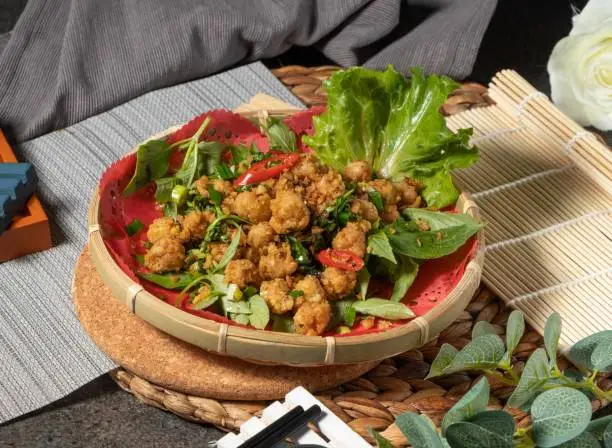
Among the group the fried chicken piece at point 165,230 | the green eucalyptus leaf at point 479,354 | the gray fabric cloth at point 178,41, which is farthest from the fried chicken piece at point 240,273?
the gray fabric cloth at point 178,41

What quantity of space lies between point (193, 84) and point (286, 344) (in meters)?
1.06

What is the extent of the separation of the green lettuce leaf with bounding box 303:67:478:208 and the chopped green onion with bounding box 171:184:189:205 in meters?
0.26

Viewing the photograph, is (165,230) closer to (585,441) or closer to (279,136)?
(279,136)

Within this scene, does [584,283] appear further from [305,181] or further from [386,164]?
[305,181]

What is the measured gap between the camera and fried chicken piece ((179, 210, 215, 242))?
64.3 inches

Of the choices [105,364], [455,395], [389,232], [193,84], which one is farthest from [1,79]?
[455,395]

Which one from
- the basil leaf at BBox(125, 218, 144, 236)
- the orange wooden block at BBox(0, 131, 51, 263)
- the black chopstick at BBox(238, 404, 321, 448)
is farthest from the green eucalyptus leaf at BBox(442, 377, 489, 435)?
the orange wooden block at BBox(0, 131, 51, 263)

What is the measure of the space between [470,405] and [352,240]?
42cm

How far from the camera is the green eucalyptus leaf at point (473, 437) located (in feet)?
3.91

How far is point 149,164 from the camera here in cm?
174

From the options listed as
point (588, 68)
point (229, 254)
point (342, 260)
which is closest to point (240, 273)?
point (229, 254)

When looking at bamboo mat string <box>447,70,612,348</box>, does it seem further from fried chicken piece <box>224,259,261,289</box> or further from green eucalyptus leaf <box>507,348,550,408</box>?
fried chicken piece <box>224,259,261,289</box>

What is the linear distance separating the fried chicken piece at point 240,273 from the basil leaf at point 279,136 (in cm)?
34

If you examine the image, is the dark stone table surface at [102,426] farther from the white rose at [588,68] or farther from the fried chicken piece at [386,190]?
the white rose at [588,68]
